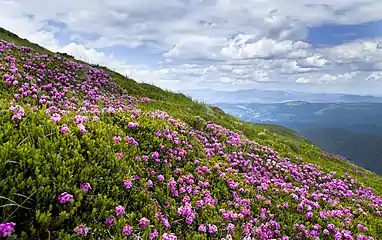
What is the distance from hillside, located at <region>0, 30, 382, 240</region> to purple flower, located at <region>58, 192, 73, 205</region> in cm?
2

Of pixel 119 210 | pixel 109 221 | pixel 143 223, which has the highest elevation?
pixel 119 210

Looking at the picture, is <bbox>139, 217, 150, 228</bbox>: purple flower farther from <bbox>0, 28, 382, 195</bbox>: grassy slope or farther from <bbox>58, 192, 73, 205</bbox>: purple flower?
<bbox>0, 28, 382, 195</bbox>: grassy slope

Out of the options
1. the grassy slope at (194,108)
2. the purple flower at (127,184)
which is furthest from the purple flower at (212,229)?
the grassy slope at (194,108)

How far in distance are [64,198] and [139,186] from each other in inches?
99.5

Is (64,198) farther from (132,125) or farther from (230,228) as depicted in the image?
(132,125)

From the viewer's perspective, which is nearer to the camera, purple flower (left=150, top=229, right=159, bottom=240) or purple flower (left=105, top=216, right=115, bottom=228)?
purple flower (left=105, top=216, right=115, bottom=228)

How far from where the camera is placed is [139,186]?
8180 mm

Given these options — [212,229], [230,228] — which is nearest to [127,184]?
[212,229]

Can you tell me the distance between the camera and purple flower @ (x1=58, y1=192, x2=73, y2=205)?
583 centimetres

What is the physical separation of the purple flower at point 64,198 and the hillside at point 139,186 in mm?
16

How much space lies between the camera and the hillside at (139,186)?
5828 millimetres

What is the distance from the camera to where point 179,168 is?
10.3m

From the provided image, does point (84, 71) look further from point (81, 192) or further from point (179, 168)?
point (81, 192)

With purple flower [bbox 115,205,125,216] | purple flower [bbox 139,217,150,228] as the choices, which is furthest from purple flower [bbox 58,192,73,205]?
purple flower [bbox 139,217,150,228]
